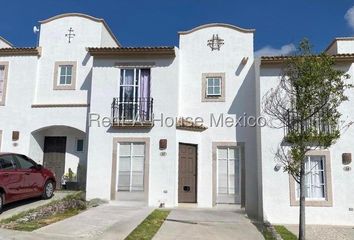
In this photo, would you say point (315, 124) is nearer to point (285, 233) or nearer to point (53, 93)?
point (285, 233)

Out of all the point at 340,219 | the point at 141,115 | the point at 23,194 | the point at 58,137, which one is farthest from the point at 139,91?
the point at 340,219

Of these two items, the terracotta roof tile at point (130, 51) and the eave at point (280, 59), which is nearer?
the eave at point (280, 59)

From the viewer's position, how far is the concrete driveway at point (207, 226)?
10.1 meters

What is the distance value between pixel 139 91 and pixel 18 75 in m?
5.74

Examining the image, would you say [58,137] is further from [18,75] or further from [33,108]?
[18,75]

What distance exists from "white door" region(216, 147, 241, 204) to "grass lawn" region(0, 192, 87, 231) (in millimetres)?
5582

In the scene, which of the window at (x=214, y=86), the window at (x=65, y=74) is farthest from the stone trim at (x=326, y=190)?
the window at (x=65, y=74)

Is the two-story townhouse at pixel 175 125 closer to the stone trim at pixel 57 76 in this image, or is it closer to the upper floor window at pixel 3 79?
the stone trim at pixel 57 76

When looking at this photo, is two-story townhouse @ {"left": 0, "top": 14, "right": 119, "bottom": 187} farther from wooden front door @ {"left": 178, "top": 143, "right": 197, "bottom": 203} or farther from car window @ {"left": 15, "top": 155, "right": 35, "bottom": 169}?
wooden front door @ {"left": 178, "top": 143, "right": 197, "bottom": 203}

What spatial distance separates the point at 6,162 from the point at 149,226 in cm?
477

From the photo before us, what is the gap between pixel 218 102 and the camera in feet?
53.9

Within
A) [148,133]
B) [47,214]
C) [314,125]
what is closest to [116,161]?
[148,133]

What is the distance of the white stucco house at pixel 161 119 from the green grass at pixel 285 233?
1108 mm

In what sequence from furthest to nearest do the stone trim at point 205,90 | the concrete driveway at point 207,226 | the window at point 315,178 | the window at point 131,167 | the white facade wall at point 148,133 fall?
the stone trim at point 205,90 < the window at point 131,167 < the white facade wall at point 148,133 < the window at point 315,178 < the concrete driveway at point 207,226
